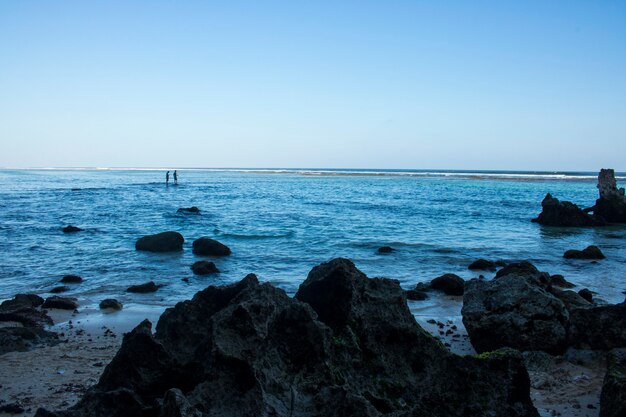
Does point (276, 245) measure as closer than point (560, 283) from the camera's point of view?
No

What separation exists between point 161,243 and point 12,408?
17452mm

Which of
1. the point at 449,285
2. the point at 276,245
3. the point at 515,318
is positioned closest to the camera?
the point at 515,318

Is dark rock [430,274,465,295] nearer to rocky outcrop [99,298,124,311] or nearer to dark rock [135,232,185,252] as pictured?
rocky outcrop [99,298,124,311]

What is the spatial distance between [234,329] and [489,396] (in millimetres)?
2865

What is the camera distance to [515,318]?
10281 mm

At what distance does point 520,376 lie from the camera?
570 centimetres

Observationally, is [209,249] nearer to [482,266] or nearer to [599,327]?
[482,266]

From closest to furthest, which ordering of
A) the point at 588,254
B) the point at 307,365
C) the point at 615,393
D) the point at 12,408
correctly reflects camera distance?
the point at 307,365, the point at 615,393, the point at 12,408, the point at 588,254

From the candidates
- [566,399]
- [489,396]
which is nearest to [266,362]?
[489,396]

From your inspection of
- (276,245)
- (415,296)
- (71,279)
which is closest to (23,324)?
(71,279)

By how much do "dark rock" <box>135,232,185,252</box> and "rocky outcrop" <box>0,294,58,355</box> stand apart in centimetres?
991

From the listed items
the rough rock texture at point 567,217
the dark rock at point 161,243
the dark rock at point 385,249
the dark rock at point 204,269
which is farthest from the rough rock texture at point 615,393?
the rough rock texture at point 567,217

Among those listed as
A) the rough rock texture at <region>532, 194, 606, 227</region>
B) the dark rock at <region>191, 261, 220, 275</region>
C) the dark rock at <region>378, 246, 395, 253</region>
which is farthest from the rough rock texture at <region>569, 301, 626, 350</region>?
the rough rock texture at <region>532, 194, 606, 227</region>

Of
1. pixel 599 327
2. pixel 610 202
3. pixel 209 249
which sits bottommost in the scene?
pixel 209 249
